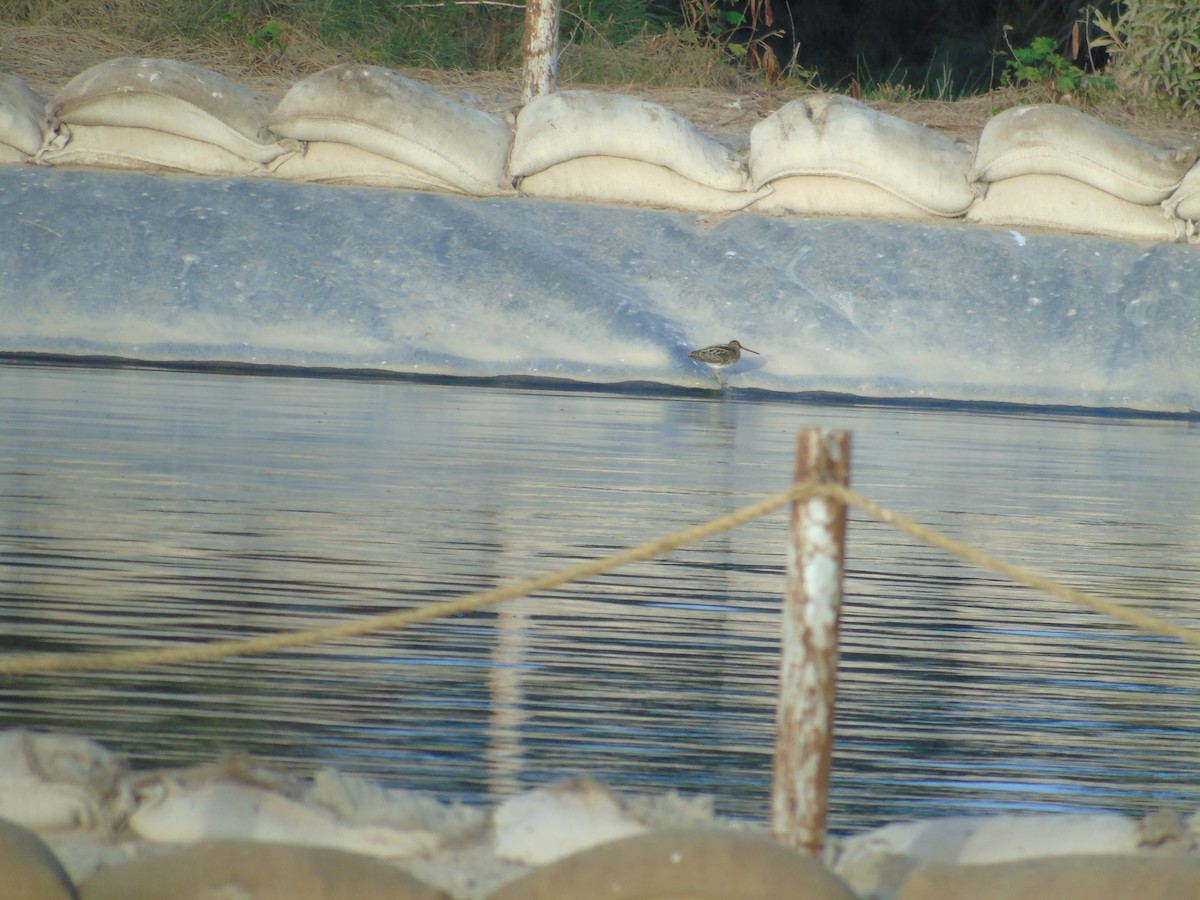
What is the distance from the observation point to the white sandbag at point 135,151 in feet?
44.9

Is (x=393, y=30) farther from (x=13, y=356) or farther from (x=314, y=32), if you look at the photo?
(x=13, y=356)

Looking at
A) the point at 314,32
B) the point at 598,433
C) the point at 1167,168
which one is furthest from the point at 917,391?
the point at 314,32

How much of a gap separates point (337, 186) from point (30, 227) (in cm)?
235

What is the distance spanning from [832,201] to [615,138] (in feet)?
6.04

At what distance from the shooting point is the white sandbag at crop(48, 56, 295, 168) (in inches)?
527

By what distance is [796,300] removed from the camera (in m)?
13.1

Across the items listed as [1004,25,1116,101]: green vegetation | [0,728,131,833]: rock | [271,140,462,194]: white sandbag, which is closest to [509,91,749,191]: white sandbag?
[271,140,462,194]: white sandbag

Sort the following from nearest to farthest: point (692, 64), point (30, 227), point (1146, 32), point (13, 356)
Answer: point (13, 356), point (30, 227), point (1146, 32), point (692, 64)

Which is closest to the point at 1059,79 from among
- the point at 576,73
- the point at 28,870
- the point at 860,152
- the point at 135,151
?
the point at 860,152

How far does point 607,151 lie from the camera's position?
13.4m

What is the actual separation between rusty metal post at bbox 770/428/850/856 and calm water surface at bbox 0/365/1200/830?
1.28ft

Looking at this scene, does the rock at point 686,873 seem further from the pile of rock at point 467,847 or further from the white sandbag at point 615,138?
the white sandbag at point 615,138

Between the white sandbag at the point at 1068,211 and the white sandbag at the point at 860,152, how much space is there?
263 millimetres

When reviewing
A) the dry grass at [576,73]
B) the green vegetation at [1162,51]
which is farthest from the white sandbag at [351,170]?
the green vegetation at [1162,51]
